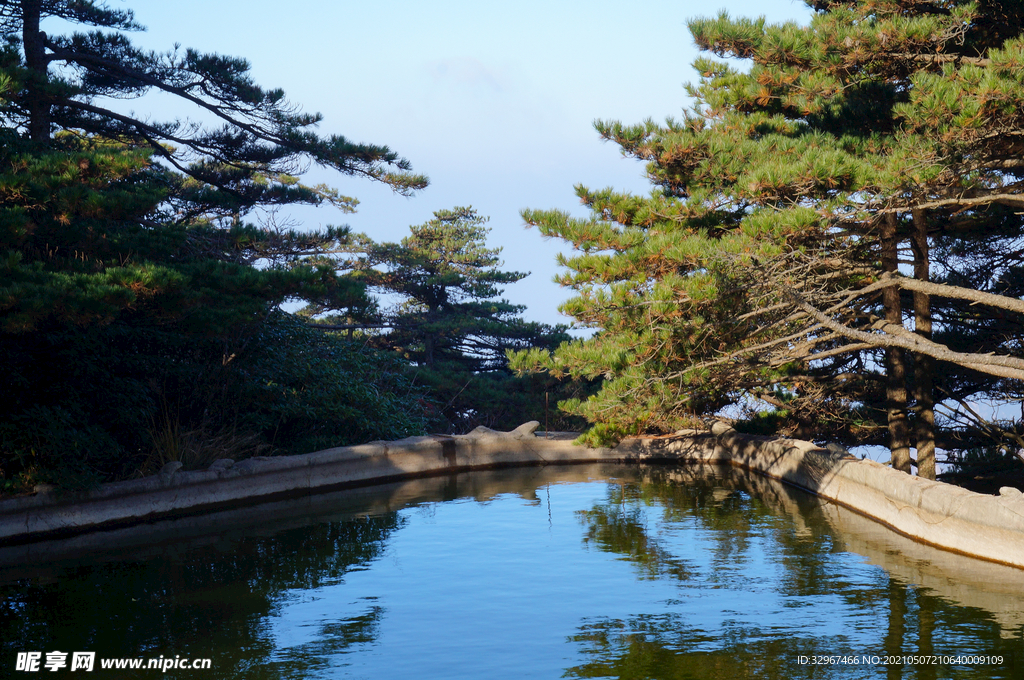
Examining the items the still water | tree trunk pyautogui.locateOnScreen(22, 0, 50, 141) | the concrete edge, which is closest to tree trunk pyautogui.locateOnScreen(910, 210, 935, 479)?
the concrete edge

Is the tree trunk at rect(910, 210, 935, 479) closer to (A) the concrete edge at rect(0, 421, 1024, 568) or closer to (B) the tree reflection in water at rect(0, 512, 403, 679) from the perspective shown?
(A) the concrete edge at rect(0, 421, 1024, 568)

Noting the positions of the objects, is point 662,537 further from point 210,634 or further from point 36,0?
point 36,0

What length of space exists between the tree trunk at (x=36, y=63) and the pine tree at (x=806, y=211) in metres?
7.37

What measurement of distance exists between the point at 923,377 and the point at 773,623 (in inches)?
257

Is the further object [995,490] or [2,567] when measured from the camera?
[995,490]

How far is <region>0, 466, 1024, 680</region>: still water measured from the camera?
5855 mm

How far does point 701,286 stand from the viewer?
8.55 metres

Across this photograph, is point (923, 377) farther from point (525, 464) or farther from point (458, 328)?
point (458, 328)

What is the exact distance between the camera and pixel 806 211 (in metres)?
7.72

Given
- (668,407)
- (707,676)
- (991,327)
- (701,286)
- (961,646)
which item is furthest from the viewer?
(991,327)

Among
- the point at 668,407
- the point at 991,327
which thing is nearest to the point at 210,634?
the point at 668,407

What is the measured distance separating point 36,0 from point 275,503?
28.1ft

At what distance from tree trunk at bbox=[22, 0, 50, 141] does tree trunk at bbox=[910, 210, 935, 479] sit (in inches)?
474

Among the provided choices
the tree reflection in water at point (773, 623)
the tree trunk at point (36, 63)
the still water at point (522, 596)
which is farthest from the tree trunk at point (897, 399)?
the tree trunk at point (36, 63)
